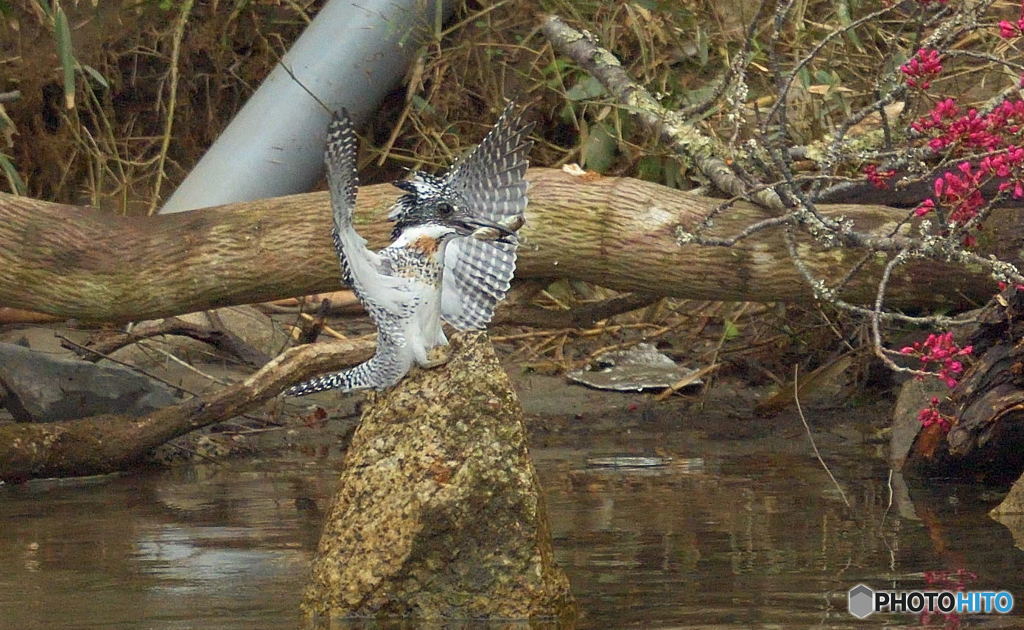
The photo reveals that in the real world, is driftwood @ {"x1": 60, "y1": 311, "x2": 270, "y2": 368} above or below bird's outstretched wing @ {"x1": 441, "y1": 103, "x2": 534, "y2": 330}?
below

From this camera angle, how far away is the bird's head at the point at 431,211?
3943mm

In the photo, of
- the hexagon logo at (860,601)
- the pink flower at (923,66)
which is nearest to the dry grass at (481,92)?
the pink flower at (923,66)

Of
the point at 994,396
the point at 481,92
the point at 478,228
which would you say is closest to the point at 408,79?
the point at 481,92

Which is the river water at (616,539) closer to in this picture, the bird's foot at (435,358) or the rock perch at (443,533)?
the rock perch at (443,533)

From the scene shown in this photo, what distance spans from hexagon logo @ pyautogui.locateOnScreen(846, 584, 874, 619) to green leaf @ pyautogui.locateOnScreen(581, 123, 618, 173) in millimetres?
4577

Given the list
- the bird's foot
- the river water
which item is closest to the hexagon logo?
the river water

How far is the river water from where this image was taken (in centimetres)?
395

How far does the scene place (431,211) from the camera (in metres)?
3.95

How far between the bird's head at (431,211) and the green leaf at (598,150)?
4383mm

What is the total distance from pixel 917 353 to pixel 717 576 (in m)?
1.03

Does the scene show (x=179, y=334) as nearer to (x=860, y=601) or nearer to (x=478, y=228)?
(x=478, y=228)

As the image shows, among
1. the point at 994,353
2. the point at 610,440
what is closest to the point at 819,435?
the point at 610,440

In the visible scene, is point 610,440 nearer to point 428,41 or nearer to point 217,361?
point 217,361

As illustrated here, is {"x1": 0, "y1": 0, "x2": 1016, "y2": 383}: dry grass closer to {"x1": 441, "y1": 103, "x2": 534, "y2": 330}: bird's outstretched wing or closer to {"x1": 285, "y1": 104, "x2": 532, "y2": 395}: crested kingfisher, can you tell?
{"x1": 441, "y1": 103, "x2": 534, "y2": 330}: bird's outstretched wing
